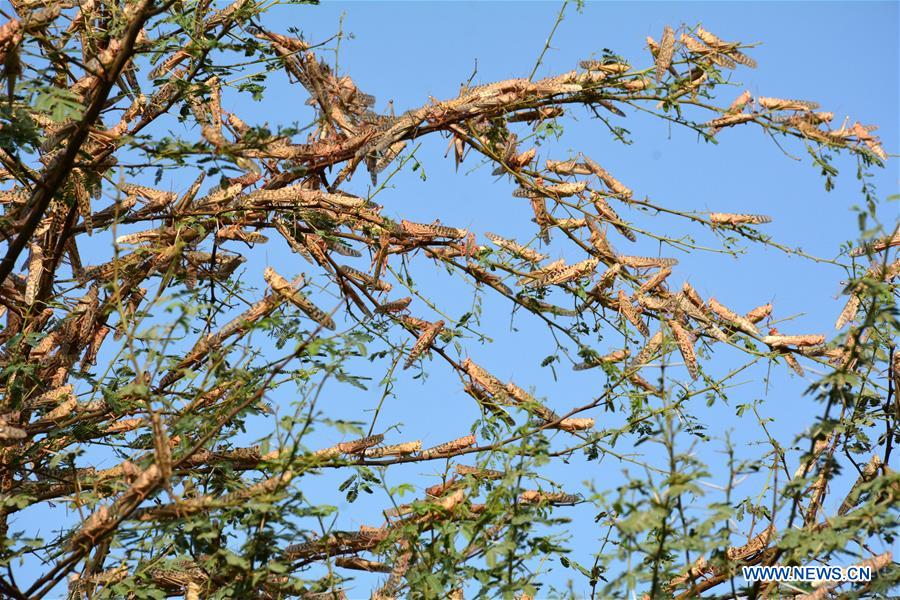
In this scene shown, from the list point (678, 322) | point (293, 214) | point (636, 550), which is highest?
point (293, 214)

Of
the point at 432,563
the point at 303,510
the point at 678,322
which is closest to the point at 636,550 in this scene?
the point at 432,563

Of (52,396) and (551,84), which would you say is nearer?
(52,396)

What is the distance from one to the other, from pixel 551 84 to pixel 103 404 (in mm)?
1999

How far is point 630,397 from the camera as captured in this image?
152 inches

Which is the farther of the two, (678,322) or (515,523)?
(678,322)

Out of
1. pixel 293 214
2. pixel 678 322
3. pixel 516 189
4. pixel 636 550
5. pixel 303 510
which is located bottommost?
pixel 636 550

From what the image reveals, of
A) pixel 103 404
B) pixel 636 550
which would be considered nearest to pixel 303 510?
pixel 636 550

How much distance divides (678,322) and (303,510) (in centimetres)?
188

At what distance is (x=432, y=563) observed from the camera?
9.58 ft

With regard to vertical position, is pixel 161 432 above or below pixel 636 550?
above

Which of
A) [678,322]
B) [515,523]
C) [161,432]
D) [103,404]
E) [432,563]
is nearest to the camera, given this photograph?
[161,432]

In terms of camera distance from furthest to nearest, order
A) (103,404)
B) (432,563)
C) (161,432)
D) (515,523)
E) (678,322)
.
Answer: (678,322) < (103,404) < (432,563) < (515,523) < (161,432)

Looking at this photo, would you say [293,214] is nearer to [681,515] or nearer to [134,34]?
[134,34]

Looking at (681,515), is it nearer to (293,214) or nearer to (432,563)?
(432,563)
